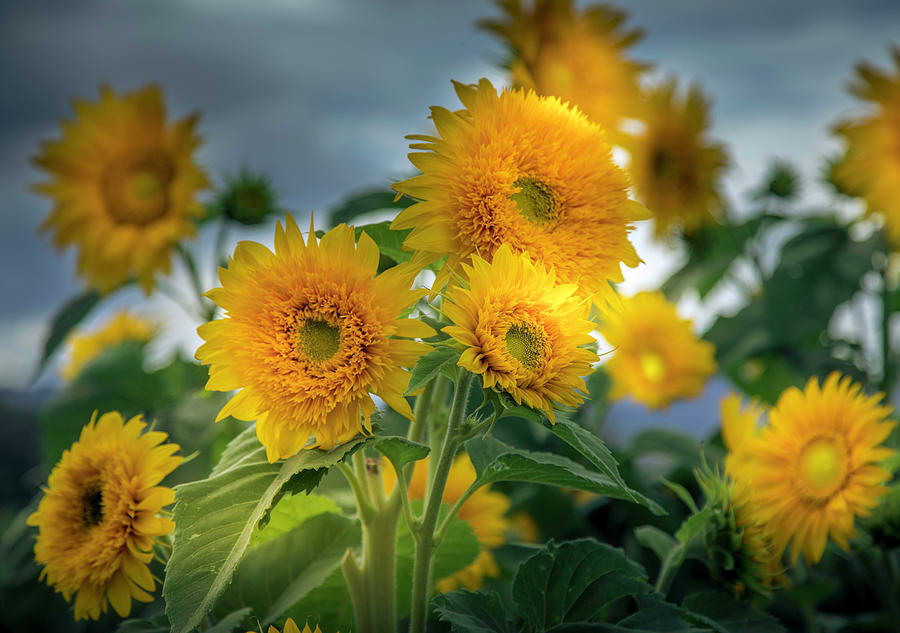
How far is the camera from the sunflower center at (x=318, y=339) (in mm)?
390

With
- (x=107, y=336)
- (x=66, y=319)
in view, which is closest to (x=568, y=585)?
(x=66, y=319)

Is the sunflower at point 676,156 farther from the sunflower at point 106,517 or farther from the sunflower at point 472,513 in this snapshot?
the sunflower at point 106,517

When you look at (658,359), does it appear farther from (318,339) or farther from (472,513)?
(318,339)

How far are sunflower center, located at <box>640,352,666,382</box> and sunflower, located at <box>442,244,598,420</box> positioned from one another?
0.79m

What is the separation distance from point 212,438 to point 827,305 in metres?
0.82

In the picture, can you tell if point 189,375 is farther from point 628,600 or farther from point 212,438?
point 628,600

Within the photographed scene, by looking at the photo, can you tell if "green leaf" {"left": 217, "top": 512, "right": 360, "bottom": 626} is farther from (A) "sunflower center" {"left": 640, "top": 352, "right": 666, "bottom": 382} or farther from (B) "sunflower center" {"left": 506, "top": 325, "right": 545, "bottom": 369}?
(A) "sunflower center" {"left": 640, "top": 352, "right": 666, "bottom": 382}

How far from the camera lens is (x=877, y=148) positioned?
3.32ft

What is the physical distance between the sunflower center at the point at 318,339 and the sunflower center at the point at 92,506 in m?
0.19

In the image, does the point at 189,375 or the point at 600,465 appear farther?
the point at 189,375

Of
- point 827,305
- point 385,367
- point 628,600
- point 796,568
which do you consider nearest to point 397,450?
point 385,367

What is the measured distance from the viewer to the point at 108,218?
3.05 feet

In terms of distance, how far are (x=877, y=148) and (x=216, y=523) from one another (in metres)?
0.94

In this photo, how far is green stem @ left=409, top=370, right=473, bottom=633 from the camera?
17.1 inches
